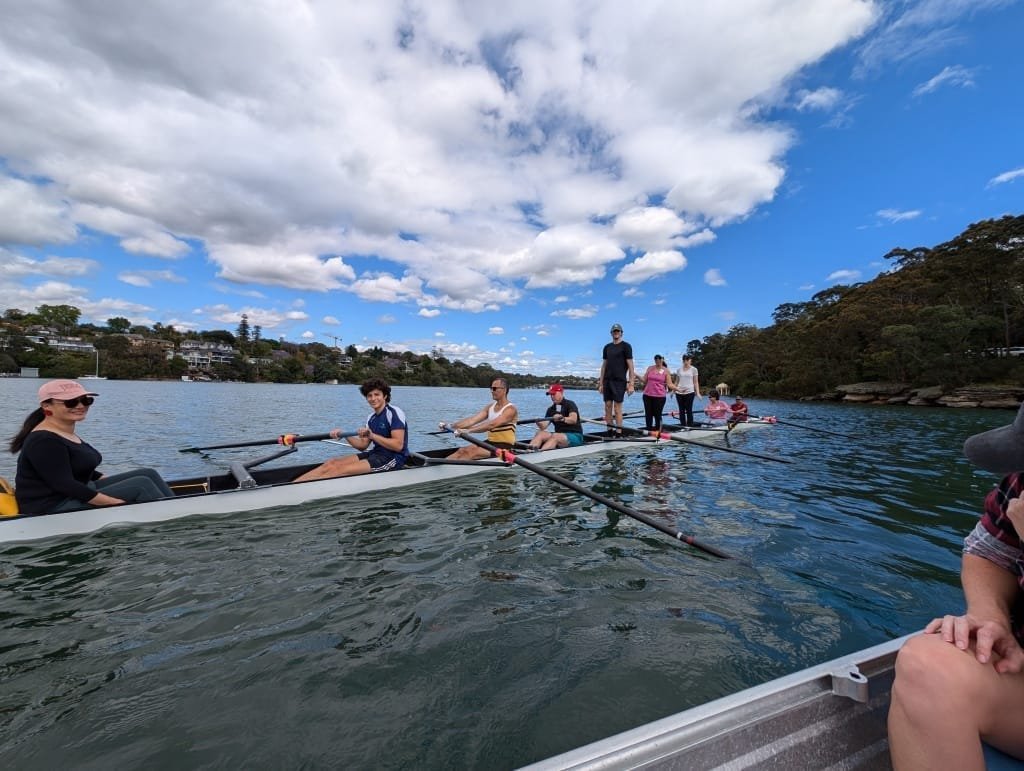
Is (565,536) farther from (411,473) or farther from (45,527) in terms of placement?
(45,527)

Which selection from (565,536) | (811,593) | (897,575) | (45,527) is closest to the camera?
(811,593)

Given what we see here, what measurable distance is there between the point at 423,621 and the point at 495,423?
5230 mm

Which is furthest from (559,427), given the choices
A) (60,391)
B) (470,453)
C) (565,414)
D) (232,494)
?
(60,391)

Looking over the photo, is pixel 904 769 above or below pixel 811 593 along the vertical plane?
above

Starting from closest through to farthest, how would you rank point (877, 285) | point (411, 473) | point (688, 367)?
point (411, 473) < point (688, 367) < point (877, 285)

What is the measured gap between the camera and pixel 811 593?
386 centimetres

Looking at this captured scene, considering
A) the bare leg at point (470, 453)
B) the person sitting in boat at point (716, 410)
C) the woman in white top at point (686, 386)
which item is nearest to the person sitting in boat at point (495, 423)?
the bare leg at point (470, 453)

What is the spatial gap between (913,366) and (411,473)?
2066 inches

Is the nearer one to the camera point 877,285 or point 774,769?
point 774,769

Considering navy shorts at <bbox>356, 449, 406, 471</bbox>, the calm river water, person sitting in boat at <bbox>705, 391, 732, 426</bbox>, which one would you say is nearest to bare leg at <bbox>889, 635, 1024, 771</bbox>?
the calm river water

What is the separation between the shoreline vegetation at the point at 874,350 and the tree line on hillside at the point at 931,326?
0.11 meters

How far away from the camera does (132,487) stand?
17.2ft

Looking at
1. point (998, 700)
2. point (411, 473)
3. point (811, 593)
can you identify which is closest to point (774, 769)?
point (998, 700)

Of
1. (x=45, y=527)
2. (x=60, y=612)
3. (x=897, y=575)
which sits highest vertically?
(x=45, y=527)
